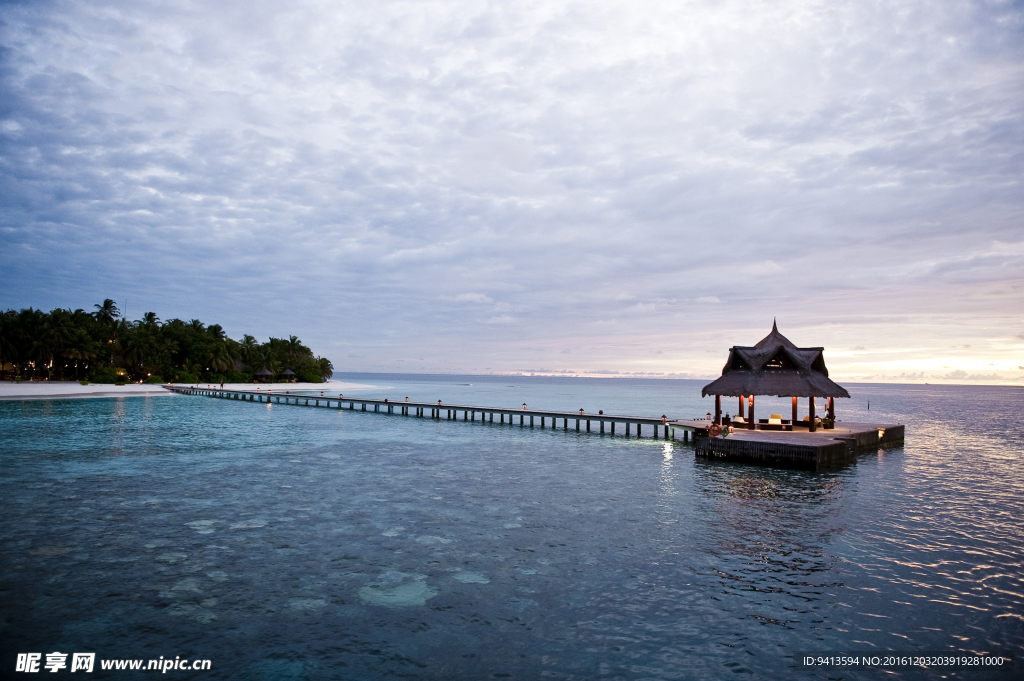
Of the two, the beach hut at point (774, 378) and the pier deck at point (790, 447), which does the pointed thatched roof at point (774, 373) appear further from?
the pier deck at point (790, 447)

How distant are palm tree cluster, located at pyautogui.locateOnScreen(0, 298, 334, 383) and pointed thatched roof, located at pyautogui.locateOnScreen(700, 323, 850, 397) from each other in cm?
9128

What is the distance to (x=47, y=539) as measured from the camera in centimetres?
1316

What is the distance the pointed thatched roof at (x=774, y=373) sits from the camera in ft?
99.7

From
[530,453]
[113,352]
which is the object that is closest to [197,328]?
[113,352]

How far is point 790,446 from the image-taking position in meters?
25.9

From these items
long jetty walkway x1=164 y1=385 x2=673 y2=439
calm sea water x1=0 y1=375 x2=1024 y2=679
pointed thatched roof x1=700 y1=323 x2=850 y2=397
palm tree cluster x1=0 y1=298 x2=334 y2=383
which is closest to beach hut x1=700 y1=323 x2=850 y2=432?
pointed thatched roof x1=700 y1=323 x2=850 y2=397

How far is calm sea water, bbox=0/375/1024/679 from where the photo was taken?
8430 millimetres

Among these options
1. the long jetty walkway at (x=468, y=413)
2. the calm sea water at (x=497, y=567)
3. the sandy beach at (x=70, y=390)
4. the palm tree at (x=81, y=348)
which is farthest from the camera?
the palm tree at (x=81, y=348)

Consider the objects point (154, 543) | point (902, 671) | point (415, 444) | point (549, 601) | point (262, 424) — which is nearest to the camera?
point (902, 671)

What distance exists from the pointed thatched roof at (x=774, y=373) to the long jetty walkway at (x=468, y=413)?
7407 millimetres

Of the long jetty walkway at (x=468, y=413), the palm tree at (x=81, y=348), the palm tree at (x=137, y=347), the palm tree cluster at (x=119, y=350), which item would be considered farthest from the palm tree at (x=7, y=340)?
the long jetty walkway at (x=468, y=413)

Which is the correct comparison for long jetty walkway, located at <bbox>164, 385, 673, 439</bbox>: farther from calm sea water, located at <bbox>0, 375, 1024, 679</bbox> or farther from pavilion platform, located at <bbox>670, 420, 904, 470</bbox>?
calm sea water, located at <bbox>0, 375, 1024, 679</bbox>

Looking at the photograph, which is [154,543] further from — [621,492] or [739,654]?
[621,492]

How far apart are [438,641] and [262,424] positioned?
135 feet
